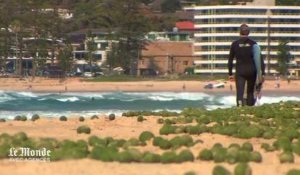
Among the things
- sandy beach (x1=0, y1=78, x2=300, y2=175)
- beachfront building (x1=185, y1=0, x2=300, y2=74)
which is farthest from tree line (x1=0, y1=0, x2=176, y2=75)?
sandy beach (x1=0, y1=78, x2=300, y2=175)

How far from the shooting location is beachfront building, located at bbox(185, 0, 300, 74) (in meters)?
96.6

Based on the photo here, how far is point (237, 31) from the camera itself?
96625 mm

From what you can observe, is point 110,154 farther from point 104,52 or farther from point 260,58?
point 104,52

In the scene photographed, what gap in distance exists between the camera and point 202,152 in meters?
7.16

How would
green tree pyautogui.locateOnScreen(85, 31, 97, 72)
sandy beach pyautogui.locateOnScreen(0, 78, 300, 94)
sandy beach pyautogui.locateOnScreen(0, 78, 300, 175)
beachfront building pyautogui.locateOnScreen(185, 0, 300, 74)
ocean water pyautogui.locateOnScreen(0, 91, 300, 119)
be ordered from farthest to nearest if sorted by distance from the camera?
green tree pyautogui.locateOnScreen(85, 31, 97, 72)
beachfront building pyautogui.locateOnScreen(185, 0, 300, 74)
sandy beach pyautogui.locateOnScreen(0, 78, 300, 94)
ocean water pyautogui.locateOnScreen(0, 91, 300, 119)
sandy beach pyautogui.locateOnScreen(0, 78, 300, 175)

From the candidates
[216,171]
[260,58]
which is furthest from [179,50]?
[216,171]

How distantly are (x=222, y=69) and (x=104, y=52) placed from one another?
57.0ft

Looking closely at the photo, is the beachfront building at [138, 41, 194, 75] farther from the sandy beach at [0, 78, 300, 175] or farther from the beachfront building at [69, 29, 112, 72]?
the sandy beach at [0, 78, 300, 175]

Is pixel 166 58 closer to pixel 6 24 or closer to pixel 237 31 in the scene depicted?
pixel 237 31

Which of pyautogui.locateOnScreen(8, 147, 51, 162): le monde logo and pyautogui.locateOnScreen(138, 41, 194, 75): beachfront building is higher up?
pyautogui.locateOnScreen(8, 147, 51, 162): le monde logo

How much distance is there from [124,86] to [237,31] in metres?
18.0

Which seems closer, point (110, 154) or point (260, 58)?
point (110, 154)

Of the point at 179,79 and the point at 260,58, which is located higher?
the point at 260,58

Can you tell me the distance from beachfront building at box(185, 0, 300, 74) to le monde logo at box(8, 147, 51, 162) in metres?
88.4
